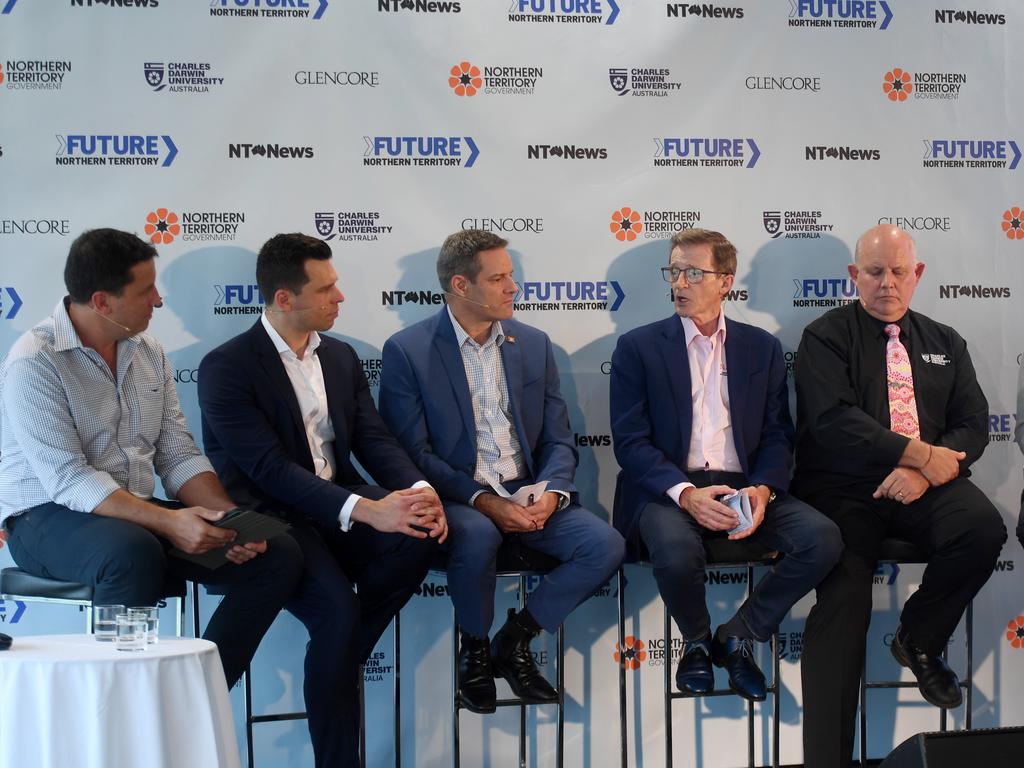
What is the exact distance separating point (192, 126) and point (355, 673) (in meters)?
2.14

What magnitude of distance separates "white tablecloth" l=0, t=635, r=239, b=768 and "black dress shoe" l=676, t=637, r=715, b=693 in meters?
1.82

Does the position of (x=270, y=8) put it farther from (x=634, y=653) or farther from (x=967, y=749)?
(x=967, y=749)

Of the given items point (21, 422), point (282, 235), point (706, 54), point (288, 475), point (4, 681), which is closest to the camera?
point (4, 681)

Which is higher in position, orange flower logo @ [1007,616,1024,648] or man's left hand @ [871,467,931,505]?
man's left hand @ [871,467,931,505]

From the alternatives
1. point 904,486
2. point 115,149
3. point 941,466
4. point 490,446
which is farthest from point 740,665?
point 115,149

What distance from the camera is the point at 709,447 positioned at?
4059mm

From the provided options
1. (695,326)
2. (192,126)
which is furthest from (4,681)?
(695,326)

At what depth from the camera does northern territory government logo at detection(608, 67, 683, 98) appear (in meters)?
4.36

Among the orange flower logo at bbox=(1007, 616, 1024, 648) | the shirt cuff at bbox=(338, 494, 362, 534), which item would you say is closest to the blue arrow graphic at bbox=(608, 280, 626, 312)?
the shirt cuff at bbox=(338, 494, 362, 534)

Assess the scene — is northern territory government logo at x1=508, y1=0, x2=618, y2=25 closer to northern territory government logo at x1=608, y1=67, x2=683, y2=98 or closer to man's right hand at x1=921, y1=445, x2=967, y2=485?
northern territory government logo at x1=608, y1=67, x2=683, y2=98

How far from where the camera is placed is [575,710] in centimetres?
431

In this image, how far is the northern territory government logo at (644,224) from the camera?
4359 millimetres

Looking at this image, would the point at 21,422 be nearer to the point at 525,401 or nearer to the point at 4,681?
the point at 4,681

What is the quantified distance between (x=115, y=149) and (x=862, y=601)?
3.19 m
